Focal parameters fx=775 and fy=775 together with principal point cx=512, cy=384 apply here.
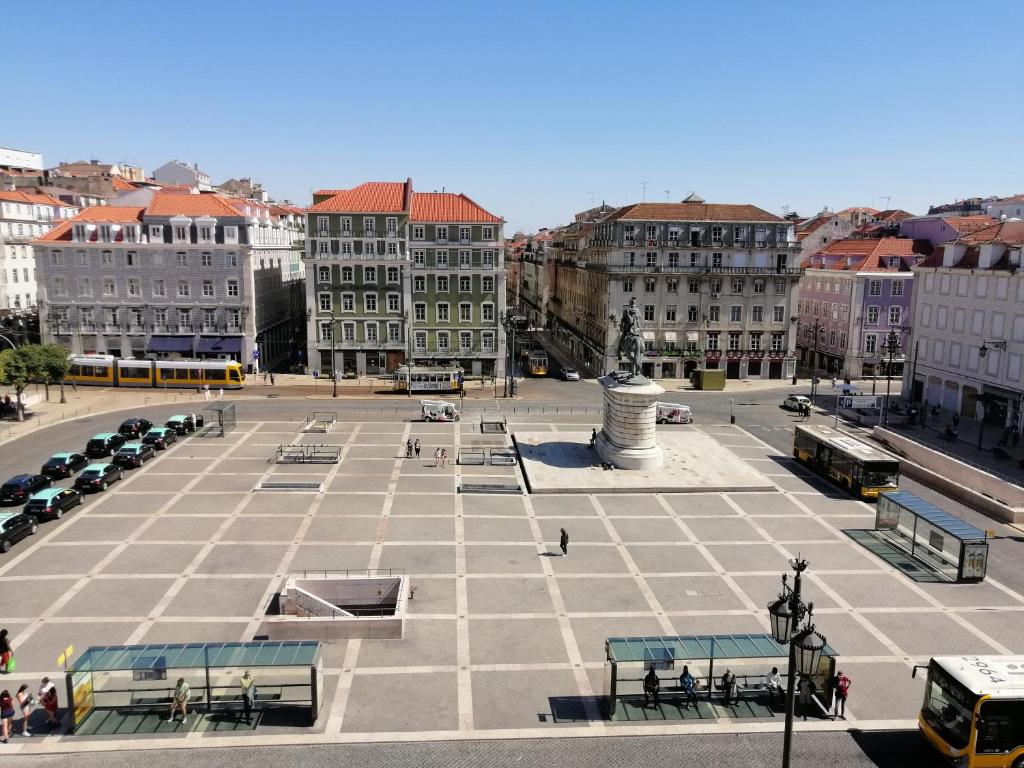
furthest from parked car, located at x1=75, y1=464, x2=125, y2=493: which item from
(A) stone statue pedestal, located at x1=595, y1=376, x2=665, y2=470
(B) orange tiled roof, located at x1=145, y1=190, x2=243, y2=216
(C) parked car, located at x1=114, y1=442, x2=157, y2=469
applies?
(B) orange tiled roof, located at x1=145, y1=190, x2=243, y2=216

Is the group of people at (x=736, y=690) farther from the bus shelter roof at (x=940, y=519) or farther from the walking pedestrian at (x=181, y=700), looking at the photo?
the bus shelter roof at (x=940, y=519)

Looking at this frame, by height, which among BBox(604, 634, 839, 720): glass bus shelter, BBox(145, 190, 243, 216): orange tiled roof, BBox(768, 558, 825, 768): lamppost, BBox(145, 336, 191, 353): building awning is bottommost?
BBox(604, 634, 839, 720): glass bus shelter

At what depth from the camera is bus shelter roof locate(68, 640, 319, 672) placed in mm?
20531

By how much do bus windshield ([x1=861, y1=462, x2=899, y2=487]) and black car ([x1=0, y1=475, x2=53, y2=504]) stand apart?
4254cm

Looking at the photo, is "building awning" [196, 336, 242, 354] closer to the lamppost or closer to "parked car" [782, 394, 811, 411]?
"parked car" [782, 394, 811, 411]

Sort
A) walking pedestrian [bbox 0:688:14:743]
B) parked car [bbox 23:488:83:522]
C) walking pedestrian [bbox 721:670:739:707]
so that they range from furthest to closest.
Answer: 1. parked car [bbox 23:488:83:522]
2. walking pedestrian [bbox 721:670:739:707]
3. walking pedestrian [bbox 0:688:14:743]

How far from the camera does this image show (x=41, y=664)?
77.3 feet

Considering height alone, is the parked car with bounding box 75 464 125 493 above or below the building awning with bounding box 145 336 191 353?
below

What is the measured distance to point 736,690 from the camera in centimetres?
2200

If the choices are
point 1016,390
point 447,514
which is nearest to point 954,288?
point 1016,390

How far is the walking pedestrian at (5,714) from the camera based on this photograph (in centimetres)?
1986

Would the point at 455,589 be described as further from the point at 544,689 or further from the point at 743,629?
the point at 743,629

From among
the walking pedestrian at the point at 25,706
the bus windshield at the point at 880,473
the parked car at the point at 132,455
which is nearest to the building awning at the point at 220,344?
the parked car at the point at 132,455

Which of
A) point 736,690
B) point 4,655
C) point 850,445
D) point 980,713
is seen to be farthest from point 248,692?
point 850,445
